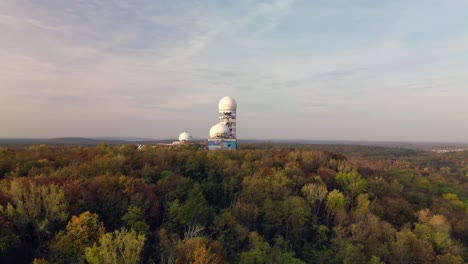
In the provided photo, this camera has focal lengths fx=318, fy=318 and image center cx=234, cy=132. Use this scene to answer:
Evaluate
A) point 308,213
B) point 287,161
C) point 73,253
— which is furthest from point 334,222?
point 73,253

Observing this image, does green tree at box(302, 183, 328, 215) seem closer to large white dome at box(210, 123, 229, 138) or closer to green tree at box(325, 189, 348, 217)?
green tree at box(325, 189, 348, 217)

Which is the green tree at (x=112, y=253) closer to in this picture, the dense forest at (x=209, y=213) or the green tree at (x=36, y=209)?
the dense forest at (x=209, y=213)

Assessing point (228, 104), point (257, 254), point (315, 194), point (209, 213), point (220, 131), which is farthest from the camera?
point (228, 104)

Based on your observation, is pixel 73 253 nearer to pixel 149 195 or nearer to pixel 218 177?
pixel 149 195

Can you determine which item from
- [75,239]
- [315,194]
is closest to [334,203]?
[315,194]

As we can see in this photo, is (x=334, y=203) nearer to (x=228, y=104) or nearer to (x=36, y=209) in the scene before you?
(x=228, y=104)

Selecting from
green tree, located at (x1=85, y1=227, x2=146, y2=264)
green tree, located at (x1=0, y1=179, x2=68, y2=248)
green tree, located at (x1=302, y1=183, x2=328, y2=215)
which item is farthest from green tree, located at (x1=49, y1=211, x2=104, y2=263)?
green tree, located at (x1=302, y1=183, x2=328, y2=215)
